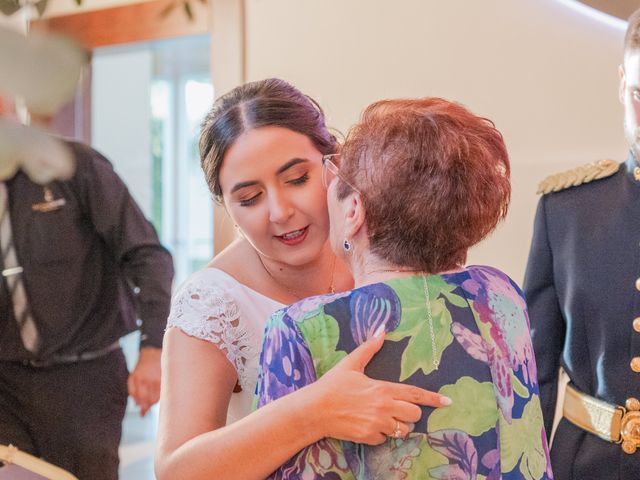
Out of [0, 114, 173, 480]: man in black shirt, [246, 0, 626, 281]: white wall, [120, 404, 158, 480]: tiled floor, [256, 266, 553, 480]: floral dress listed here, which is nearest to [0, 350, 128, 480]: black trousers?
[0, 114, 173, 480]: man in black shirt

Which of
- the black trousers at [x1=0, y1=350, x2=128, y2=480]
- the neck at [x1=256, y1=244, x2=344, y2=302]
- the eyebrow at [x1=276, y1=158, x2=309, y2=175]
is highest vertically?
the eyebrow at [x1=276, y1=158, x2=309, y2=175]

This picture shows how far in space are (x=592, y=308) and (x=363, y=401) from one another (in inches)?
30.7

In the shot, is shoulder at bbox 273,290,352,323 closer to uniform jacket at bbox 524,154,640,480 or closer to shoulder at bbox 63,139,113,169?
uniform jacket at bbox 524,154,640,480

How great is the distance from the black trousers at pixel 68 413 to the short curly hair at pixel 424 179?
4.94ft

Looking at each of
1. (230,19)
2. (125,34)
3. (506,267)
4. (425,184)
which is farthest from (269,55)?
(425,184)

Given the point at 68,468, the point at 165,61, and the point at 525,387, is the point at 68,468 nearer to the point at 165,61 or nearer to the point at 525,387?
the point at 525,387

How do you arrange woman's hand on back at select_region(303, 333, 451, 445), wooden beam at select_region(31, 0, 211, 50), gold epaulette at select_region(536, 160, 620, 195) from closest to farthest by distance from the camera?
woman's hand on back at select_region(303, 333, 451, 445) < gold epaulette at select_region(536, 160, 620, 195) < wooden beam at select_region(31, 0, 211, 50)

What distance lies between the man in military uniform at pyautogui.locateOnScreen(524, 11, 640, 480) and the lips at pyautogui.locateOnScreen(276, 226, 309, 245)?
→ 0.52 metres

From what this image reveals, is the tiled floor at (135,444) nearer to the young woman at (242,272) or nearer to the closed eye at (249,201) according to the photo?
the young woman at (242,272)

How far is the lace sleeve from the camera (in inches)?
47.3

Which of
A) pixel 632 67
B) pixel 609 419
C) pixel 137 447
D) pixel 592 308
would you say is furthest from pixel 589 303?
pixel 137 447

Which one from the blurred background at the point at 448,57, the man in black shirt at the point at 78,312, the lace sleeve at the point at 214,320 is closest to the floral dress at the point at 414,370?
the lace sleeve at the point at 214,320

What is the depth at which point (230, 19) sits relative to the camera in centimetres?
282

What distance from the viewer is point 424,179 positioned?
898mm
